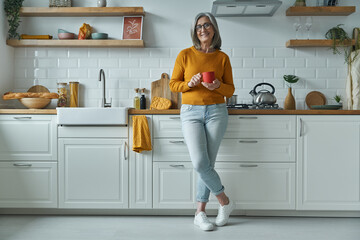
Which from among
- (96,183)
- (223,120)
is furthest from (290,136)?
(96,183)

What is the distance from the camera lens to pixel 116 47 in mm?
3895

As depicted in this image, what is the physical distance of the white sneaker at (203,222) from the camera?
9.53 ft

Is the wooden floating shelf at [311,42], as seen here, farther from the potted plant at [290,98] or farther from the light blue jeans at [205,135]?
the light blue jeans at [205,135]

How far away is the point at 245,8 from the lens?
11.7 feet

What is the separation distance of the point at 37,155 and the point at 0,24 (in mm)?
1366

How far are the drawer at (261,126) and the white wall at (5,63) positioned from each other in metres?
2.18

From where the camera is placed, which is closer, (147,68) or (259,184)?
(259,184)

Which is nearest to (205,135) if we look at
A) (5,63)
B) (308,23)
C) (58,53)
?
(308,23)

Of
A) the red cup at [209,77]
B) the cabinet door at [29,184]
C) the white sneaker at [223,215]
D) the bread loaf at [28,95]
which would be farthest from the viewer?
the bread loaf at [28,95]

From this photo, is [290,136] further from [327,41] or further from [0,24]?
[0,24]

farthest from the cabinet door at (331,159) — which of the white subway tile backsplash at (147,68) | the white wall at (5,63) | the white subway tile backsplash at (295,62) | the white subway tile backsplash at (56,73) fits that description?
the white wall at (5,63)

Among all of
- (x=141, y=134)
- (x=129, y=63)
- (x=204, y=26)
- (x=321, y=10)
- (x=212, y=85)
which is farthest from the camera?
(x=129, y=63)

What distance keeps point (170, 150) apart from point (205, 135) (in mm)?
410

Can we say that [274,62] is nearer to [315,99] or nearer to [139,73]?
[315,99]
